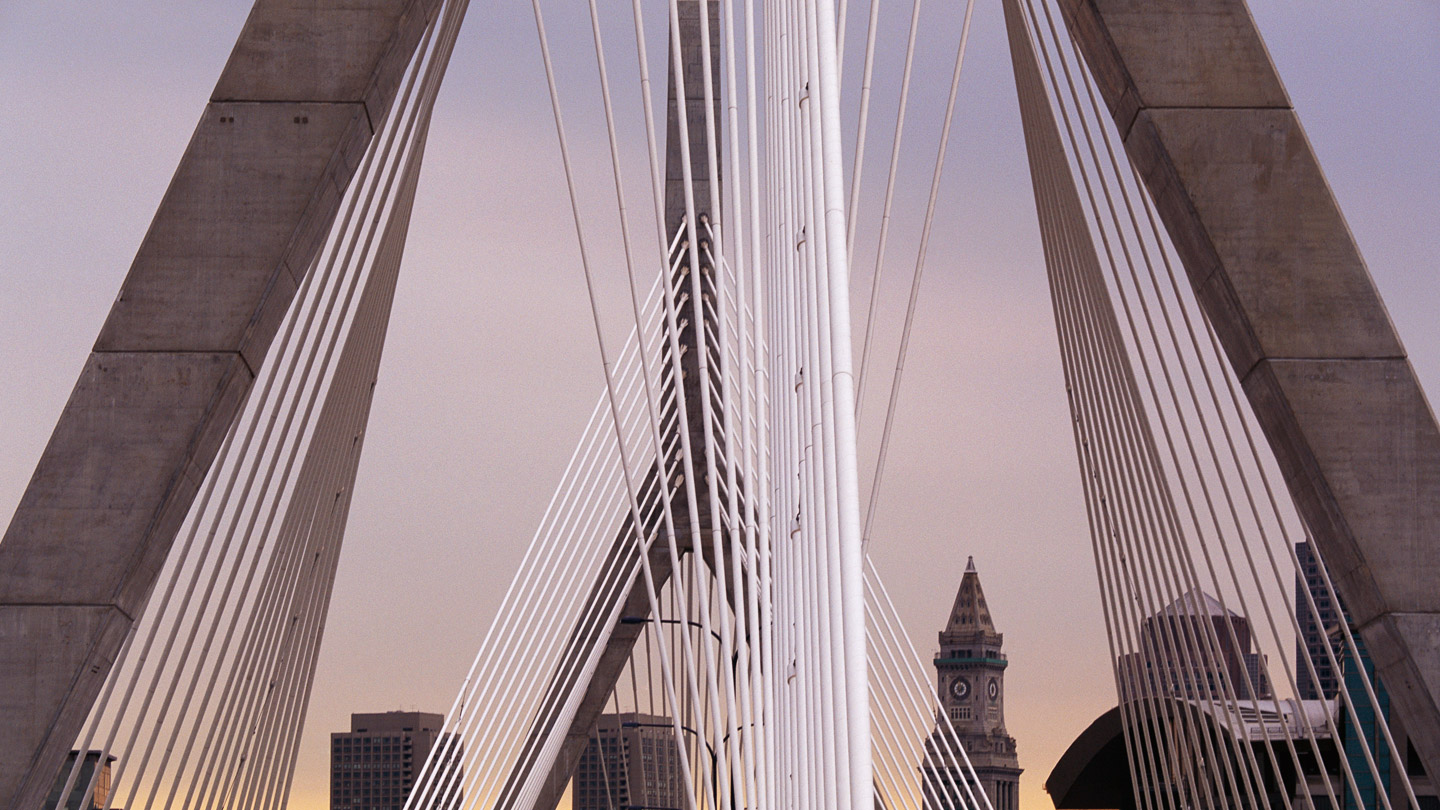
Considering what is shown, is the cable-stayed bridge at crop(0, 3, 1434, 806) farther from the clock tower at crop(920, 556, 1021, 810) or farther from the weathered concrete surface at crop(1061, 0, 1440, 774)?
the clock tower at crop(920, 556, 1021, 810)

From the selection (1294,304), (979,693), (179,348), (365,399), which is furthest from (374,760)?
(1294,304)

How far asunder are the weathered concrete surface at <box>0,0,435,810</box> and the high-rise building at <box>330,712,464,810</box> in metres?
64.2

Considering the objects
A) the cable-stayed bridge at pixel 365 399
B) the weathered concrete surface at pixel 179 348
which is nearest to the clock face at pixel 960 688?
the cable-stayed bridge at pixel 365 399

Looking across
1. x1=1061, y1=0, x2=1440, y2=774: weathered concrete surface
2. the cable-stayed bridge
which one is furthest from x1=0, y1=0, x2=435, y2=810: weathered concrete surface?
x1=1061, y1=0, x2=1440, y2=774: weathered concrete surface

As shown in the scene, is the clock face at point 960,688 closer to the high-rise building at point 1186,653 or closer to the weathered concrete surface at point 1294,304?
the high-rise building at point 1186,653

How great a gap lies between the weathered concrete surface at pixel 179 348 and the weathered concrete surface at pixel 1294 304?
3.03 metres

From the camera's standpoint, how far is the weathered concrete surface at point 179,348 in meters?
6.94

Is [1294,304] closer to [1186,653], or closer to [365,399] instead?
[1186,653]

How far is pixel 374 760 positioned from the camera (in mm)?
81438

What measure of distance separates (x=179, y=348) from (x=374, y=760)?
252ft

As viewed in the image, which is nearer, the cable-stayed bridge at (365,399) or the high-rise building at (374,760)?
the cable-stayed bridge at (365,399)

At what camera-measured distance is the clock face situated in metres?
122

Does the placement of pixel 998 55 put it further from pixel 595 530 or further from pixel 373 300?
pixel 373 300

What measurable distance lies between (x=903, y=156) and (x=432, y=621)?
1170cm
